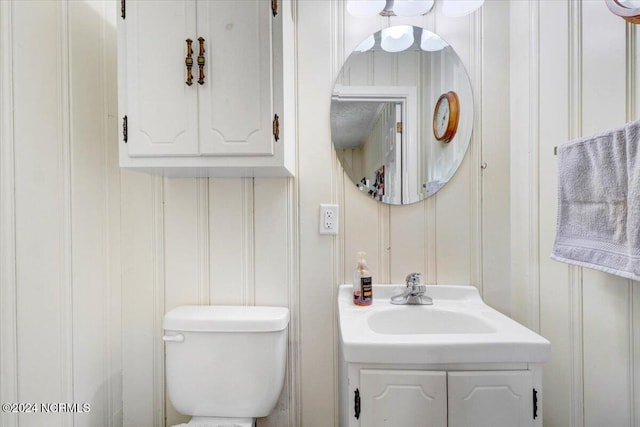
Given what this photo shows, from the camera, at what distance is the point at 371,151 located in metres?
1.32

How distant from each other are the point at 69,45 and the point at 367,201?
3.88ft

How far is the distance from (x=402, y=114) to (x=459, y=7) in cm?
42

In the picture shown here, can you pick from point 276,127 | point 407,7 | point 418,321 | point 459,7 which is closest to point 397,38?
point 407,7

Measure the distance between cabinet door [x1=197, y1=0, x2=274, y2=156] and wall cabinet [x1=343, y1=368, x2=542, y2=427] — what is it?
769mm

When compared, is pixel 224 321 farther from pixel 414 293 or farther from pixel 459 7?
pixel 459 7

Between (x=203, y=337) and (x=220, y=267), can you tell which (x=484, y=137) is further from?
(x=203, y=337)

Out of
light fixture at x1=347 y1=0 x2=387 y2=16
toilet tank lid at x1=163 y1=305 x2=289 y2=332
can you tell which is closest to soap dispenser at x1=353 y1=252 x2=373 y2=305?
toilet tank lid at x1=163 y1=305 x2=289 y2=332

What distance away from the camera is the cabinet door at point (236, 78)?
40.1 inches

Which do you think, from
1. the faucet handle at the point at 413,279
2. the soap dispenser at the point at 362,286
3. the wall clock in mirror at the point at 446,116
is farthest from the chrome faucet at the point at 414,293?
the wall clock in mirror at the point at 446,116

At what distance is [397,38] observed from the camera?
4.27 feet

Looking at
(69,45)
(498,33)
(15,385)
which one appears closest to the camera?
(15,385)

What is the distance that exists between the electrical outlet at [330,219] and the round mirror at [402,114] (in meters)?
0.15

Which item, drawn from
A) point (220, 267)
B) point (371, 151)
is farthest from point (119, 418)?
point (371, 151)

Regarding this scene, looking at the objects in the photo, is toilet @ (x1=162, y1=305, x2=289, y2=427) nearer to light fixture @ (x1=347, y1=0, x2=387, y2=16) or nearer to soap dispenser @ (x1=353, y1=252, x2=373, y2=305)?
soap dispenser @ (x1=353, y1=252, x2=373, y2=305)
